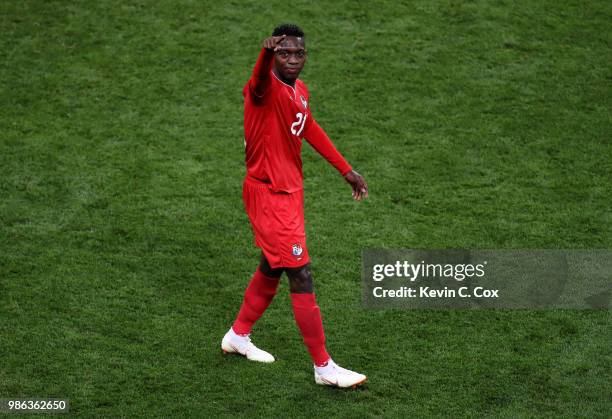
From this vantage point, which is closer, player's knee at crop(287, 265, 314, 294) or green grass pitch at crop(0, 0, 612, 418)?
player's knee at crop(287, 265, 314, 294)

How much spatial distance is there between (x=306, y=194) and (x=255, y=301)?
2172 mm

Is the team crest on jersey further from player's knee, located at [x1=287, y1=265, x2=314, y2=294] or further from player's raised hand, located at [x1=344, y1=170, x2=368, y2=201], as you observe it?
player's raised hand, located at [x1=344, y1=170, x2=368, y2=201]

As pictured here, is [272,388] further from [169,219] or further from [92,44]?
[92,44]

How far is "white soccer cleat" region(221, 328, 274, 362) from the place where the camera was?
236 inches

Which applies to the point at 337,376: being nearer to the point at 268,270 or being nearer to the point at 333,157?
the point at 268,270

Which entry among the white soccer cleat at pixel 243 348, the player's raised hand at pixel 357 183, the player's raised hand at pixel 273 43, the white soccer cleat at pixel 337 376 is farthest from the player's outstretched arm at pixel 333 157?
the white soccer cleat at pixel 243 348

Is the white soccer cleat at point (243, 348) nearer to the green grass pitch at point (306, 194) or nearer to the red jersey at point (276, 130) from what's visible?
the green grass pitch at point (306, 194)

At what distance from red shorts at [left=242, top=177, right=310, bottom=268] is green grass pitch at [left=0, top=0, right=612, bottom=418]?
2.42ft

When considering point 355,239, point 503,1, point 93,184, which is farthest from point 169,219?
point 503,1

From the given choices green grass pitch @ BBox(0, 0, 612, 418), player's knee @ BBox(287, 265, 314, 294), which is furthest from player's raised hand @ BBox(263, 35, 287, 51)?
green grass pitch @ BBox(0, 0, 612, 418)

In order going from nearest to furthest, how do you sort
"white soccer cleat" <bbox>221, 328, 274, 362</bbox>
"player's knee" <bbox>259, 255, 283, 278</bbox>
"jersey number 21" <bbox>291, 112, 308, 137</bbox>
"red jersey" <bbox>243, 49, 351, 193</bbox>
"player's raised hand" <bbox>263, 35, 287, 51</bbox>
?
"player's raised hand" <bbox>263, 35, 287, 51</bbox> → "red jersey" <bbox>243, 49, 351, 193</bbox> → "jersey number 21" <bbox>291, 112, 308, 137</bbox> → "player's knee" <bbox>259, 255, 283, 278</bbox> → "white soccer cleat" <bbox>221, 328, 274, 362</bbox>

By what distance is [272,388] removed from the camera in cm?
567

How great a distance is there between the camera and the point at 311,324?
5.62 m

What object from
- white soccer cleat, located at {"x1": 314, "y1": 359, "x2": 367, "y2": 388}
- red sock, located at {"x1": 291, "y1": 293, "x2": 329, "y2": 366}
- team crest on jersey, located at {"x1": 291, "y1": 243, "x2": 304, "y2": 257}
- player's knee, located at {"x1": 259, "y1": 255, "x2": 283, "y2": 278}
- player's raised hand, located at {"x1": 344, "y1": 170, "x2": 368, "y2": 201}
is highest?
player's raised hand, located at {"x1": 344, "y1": 170, "x2": 368, "y2": 201}
